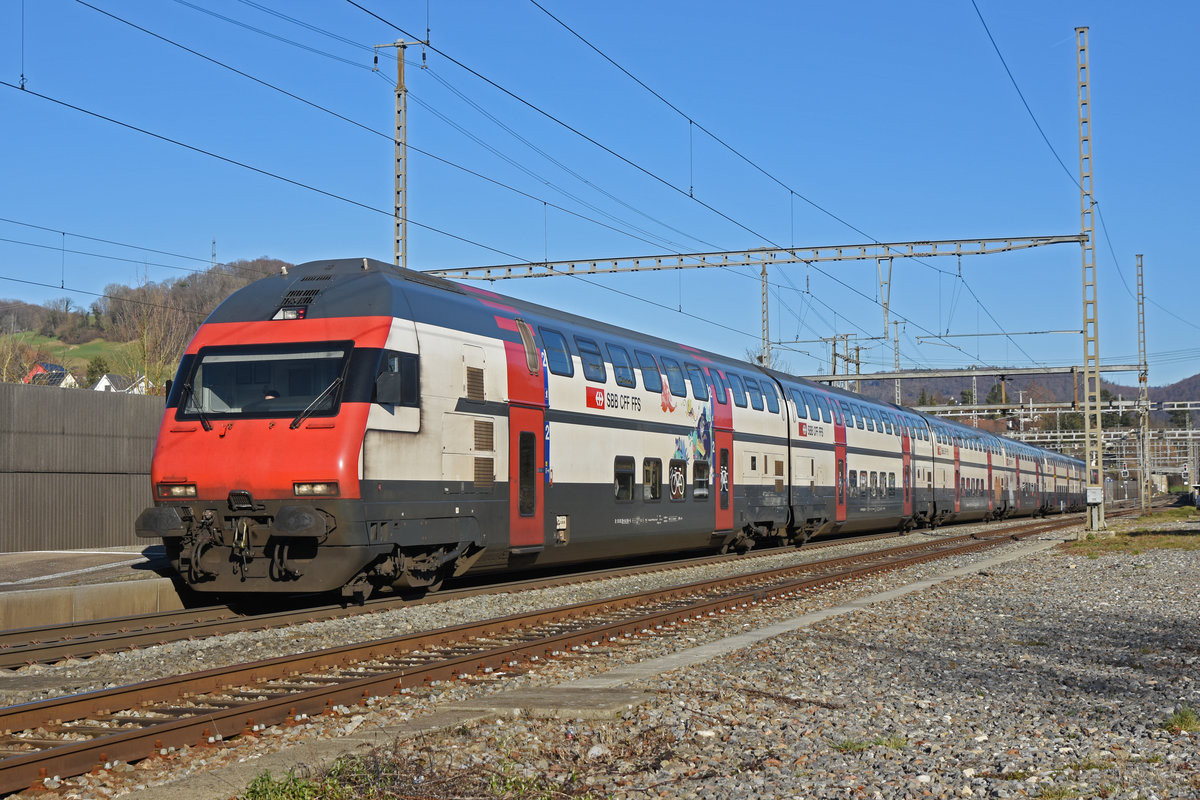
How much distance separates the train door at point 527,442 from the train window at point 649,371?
3.70 m

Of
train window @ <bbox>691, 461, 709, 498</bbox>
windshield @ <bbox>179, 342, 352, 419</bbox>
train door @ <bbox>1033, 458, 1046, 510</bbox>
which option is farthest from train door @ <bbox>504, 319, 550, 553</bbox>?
train door @ <bbox>1033, 458, 1046, 510</bbox>

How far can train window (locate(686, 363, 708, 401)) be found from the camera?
A: 2245 centimetres

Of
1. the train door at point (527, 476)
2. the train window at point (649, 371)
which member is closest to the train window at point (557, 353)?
the train door at point (527, 476)

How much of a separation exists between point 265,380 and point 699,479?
35.5 feet

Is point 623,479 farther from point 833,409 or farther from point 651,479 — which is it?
point 833,409

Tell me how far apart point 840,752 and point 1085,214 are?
30348 millimetres

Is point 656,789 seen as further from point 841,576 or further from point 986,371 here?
point 986,371

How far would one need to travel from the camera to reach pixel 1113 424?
177 metres

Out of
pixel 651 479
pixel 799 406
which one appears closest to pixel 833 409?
pixel 799 406

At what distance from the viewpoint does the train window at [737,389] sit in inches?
970

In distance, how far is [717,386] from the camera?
2378cm

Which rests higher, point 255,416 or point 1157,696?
point 255,416

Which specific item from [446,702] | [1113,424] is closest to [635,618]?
[446,702]

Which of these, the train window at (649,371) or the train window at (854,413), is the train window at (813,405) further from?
the train window at (649,371)
